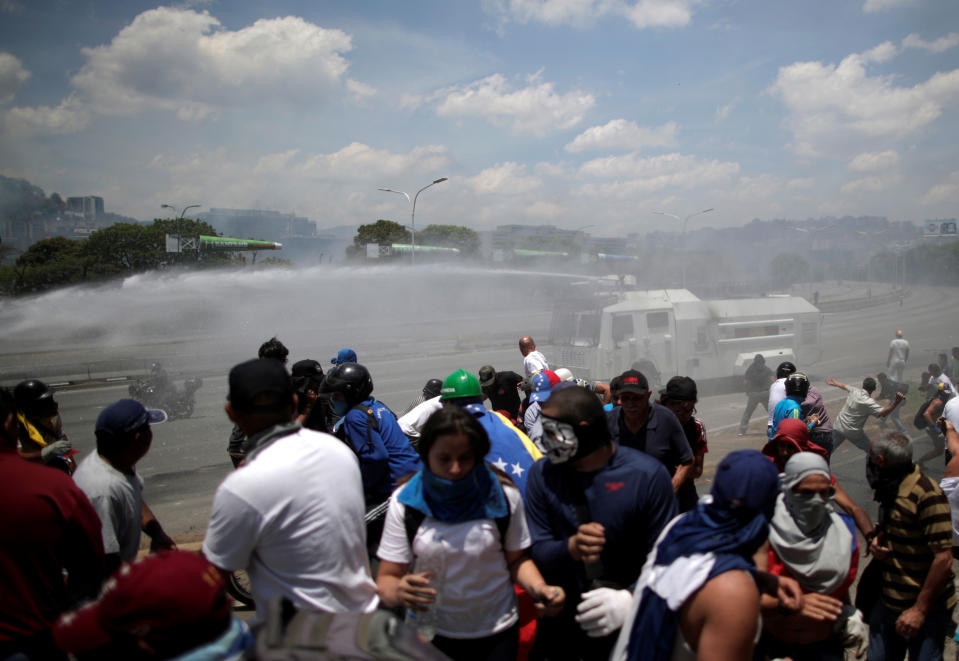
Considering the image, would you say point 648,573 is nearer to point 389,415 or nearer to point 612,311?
point 389,415

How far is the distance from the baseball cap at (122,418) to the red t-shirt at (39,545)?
0.54 m

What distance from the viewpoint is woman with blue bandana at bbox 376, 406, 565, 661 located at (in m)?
2.25

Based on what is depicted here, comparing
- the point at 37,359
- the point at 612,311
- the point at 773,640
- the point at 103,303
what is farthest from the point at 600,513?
the point at 103,303

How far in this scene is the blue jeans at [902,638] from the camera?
305cm

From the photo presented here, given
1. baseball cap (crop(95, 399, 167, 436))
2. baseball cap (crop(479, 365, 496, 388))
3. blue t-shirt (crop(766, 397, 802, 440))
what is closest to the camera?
baseball cap (crop(95, 399, 167, 436))

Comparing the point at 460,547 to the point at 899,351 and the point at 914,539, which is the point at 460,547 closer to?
the point at 914,539

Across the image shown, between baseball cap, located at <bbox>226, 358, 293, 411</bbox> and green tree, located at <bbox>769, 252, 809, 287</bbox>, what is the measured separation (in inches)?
1220

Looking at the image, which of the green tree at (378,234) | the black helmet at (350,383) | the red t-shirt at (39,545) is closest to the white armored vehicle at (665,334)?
the black helmet at (350,383)

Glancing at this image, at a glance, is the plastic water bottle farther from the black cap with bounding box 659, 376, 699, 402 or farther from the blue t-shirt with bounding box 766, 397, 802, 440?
the blue t-shirt with bounding box 766, 397, 802, 440

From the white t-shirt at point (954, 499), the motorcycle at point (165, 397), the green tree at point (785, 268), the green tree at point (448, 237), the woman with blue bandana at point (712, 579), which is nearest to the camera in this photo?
the woman with blue bandana at point (712, 579)

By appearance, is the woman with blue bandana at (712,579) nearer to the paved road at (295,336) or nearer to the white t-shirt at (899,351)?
the paved road at (295,336)

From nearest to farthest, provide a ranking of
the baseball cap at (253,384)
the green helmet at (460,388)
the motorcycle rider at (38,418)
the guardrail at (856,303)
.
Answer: the baseball cap at (253,384)
the green helmet at (460,388)
the motorcycle rider at (38,418)
the guardrail at (856,303)

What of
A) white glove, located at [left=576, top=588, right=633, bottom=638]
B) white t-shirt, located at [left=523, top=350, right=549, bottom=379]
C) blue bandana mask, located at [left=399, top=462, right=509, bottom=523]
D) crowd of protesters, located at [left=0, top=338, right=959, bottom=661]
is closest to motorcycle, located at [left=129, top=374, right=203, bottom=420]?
white t-shirt, located at [left=523, top=350, right=549, bottom=379]

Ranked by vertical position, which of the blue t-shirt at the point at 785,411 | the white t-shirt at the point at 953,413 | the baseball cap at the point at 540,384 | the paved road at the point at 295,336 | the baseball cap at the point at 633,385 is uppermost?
the baseball cap at the point at 633,385
